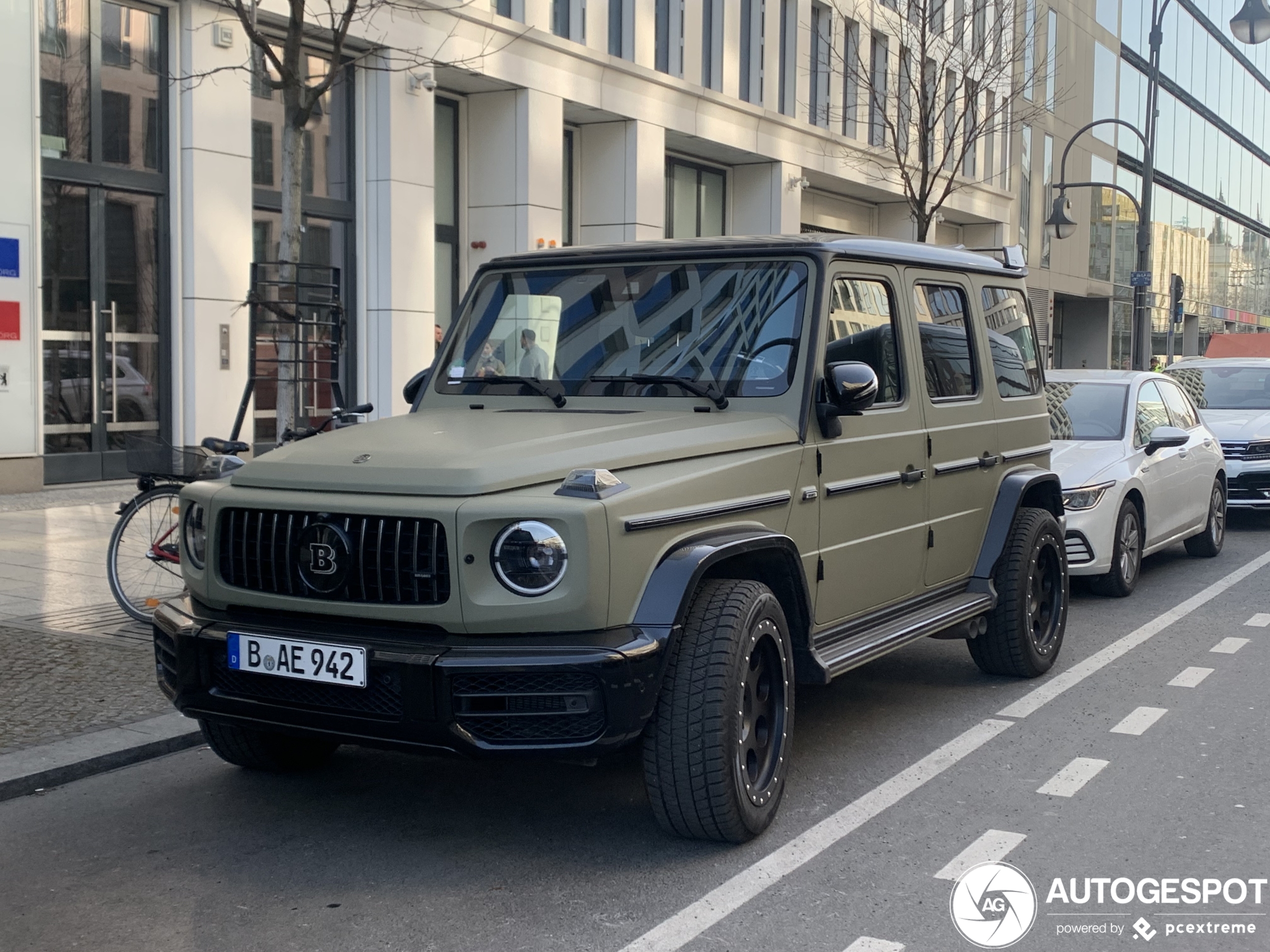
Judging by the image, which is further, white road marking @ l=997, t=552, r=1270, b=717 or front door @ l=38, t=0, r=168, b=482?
front door @ l=38, t=0, r=168, b=482

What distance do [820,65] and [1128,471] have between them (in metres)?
20.0

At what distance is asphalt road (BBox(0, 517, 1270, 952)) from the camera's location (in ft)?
12.8

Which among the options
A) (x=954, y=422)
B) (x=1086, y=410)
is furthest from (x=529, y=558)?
(x=1086, y=410)

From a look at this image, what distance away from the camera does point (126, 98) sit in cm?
1510

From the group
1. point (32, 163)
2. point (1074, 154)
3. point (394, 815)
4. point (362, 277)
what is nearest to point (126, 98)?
point (32, 163)

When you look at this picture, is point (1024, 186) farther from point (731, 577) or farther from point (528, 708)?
point (528, 708)

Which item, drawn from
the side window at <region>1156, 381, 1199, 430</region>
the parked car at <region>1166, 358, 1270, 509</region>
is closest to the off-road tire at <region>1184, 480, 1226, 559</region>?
the side window at <region>1156, 381, 1199, 430</region>

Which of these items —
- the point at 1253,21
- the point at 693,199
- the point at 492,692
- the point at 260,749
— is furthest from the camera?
the point at 693,199

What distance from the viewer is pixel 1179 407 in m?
11.3

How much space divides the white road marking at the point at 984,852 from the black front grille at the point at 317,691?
172 cm

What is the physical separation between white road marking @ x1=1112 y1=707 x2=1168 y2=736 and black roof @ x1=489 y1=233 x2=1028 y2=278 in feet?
7.07

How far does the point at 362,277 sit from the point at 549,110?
430 cm

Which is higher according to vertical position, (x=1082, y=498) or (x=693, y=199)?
(x=693, y=199)

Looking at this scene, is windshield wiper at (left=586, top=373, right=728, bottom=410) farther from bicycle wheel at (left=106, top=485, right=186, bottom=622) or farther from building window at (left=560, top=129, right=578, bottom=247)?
building window at (left=560, top=129, right=578, bottom=247)
